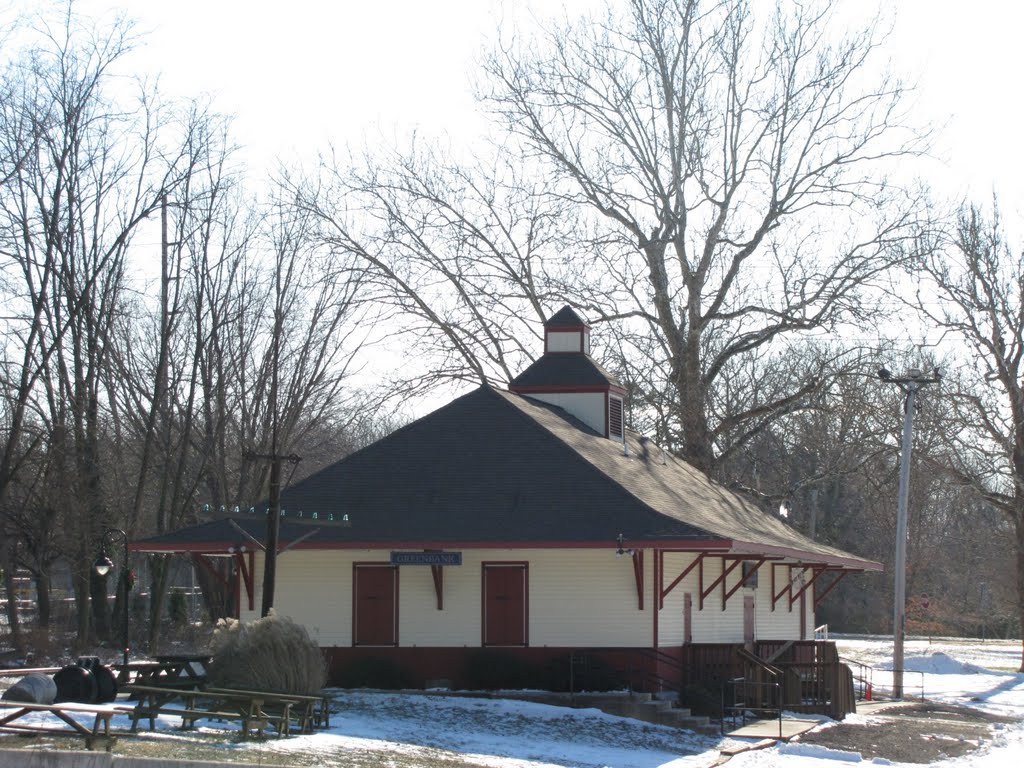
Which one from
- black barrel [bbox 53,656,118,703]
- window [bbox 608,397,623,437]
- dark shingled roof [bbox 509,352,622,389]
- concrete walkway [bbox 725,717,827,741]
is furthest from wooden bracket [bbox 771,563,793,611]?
black barrel [bbox 53,656,118,703]

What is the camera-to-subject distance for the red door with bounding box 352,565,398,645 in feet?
79.2

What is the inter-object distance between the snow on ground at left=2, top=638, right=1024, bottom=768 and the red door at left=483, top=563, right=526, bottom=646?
1.41m

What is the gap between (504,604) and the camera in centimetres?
2384

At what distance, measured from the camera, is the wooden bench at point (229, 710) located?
17.2m

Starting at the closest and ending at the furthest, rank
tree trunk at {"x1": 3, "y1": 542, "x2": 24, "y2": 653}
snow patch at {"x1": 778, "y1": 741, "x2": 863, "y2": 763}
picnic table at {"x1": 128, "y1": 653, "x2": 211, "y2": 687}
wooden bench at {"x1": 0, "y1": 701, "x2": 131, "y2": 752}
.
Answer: wooden bench at {"x1": 0, "y1": 701, "x2": 131, "y2": 752}
picnic table at {"x1": 128, "y1": 653, "x2": 211, "y2": 687}
snow patch at {"x1": 778, "y1": 741, "x2": 863, "y2": 763}
tree trunk at {"x1": 3, "y1": 542, "x2": 24, "y2": 653}

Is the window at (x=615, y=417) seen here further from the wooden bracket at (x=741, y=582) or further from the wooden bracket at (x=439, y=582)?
the wooden bracket at (x=439, y=582)

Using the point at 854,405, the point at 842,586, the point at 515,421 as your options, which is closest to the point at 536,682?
the point at 515,421

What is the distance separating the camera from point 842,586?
76375 millimetres

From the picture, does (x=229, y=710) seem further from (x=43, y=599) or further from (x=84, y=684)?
(x=43, y=599)

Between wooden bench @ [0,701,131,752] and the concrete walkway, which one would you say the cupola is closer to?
the concrete walkway

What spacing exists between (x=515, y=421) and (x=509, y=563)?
4.22 m

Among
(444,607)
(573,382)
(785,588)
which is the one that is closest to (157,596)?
(573,382)

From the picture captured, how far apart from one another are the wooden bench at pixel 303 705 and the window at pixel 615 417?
13333mm

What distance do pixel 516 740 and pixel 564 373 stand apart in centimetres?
1333
